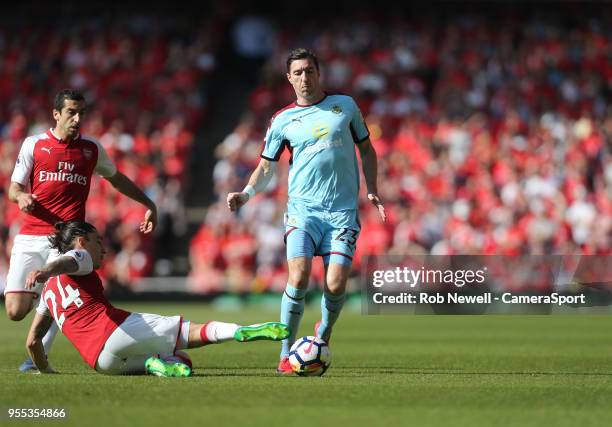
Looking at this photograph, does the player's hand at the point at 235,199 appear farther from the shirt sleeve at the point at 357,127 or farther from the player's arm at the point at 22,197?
the player's arm at the point at 22,197

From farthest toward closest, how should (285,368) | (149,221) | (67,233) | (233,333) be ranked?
1. (149,221)
2. (285,368)
3. (67,233)
4. (233,333)

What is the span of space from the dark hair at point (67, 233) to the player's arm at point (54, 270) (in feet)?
1.31

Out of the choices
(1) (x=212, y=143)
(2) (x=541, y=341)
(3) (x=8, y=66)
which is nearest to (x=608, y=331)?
→ (2) (x=541, y=341)

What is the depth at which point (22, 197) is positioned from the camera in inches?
372

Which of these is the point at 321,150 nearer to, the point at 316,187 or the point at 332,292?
the point at 316,187

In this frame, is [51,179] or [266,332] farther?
[51,179]

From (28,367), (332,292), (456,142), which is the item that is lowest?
(28,367)

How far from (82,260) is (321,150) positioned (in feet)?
7.60

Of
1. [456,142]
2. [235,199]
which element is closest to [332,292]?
[235,199]

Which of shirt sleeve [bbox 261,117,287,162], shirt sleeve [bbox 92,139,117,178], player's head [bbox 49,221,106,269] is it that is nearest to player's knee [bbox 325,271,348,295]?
shirt sleeve [bbox 261,117,287,162]

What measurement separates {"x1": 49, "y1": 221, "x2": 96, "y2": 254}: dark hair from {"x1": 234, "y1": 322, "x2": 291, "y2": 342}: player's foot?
151 centimetres

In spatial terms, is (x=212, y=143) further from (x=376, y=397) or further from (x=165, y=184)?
(x=376, y=397)

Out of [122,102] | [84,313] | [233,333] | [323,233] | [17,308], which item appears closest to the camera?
[233,333]

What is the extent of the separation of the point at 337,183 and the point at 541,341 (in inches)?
222
